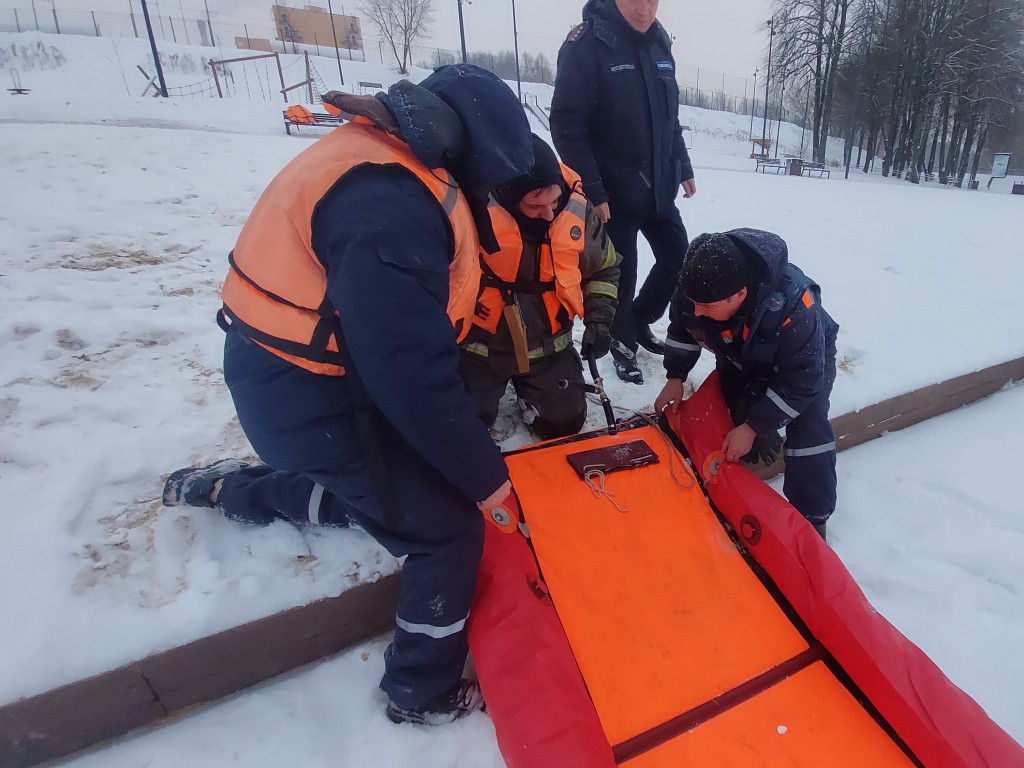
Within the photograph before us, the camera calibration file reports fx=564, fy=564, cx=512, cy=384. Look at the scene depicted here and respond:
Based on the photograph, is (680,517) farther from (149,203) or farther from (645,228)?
(149,203)

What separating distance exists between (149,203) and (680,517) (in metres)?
4.77

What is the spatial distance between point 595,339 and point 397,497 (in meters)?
1.21

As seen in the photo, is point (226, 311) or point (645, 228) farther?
point (645, 228)

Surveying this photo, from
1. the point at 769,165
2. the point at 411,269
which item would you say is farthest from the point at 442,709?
the point at 769,165

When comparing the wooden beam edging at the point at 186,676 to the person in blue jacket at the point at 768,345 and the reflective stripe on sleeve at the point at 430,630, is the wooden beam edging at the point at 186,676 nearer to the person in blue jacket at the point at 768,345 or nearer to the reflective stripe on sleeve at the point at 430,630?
the reflective stripe on sleeve at the point at 430,630

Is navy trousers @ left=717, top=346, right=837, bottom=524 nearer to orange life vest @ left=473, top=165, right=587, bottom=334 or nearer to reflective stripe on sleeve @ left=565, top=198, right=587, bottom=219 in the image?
orange life vest @ left=473, top=165, right=587, bottom=334

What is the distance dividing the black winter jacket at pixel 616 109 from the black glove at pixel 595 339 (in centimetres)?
63

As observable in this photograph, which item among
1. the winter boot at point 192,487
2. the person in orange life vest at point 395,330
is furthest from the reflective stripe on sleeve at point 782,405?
the winter boot at point 192,487

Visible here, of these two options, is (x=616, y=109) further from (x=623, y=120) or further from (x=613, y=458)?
(x=613, y=458)

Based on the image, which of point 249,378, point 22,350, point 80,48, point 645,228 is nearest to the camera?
point 249,378

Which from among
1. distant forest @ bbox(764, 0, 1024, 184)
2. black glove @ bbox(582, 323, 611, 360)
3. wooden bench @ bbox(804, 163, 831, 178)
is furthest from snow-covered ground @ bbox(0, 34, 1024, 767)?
distant forest @ bbox(764, 0, 1024, 184)

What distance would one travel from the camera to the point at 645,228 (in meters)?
2.90

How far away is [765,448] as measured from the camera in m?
2.15

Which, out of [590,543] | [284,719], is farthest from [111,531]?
[590,543]
